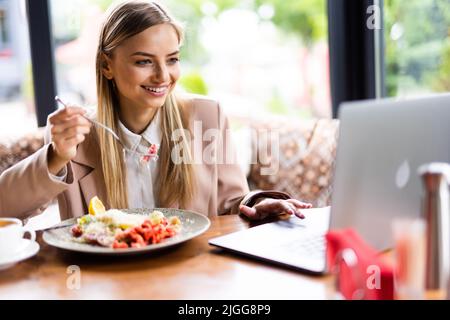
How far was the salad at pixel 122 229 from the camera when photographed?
1016mm

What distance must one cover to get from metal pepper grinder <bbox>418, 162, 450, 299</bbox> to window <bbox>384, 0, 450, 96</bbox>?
6.12ft

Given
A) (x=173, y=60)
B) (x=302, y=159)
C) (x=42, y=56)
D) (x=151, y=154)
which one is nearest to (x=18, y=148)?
(x=42, y=56)

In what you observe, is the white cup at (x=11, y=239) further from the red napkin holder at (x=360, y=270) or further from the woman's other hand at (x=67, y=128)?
the red napkin holder at (x=360, y=270)

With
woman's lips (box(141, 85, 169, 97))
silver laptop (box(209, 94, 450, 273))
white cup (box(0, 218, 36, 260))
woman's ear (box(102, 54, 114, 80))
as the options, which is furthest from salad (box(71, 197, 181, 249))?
woman's ear (box(102, 54, 114, 80))

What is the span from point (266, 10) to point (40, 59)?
4.13ft

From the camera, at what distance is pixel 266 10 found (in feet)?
9.92

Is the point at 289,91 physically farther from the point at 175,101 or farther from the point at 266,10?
the point at 175,101

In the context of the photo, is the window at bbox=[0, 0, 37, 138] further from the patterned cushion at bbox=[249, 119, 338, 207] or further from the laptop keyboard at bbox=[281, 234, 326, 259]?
the laptop keyboard at bbox=[281, 234, 326, 259]

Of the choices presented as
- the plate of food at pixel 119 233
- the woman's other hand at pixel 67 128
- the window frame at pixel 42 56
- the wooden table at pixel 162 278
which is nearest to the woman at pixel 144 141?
the woman's other hand at pixel 67 128

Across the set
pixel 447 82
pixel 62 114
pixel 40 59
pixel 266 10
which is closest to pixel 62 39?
pixel 40 59

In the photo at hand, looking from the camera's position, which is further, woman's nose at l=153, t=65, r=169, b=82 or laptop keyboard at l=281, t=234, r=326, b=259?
woman's nose at l=153, t=65, r=169, b=82

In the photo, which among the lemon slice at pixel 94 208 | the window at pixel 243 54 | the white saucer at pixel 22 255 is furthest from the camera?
the window at pixel 243 54

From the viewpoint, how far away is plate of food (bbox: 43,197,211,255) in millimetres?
999

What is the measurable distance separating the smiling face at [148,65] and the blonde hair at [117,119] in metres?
0.03
